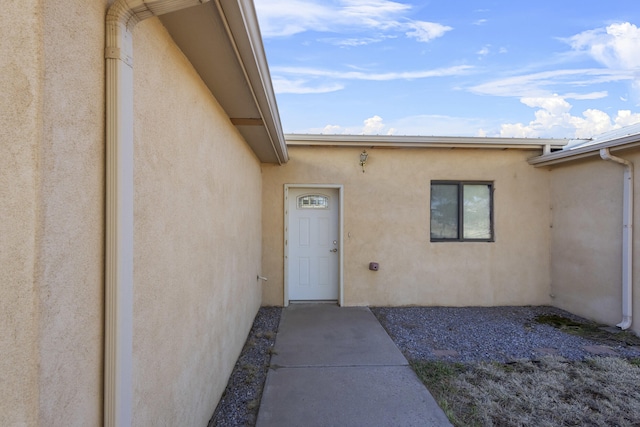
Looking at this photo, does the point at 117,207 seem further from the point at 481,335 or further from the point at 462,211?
the point at 462,211

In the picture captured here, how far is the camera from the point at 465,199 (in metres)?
5.71

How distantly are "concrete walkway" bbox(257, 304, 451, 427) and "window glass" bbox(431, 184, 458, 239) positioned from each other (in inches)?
92.5

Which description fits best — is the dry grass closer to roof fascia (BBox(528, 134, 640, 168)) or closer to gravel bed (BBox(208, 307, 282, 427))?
gravel bed (BBox(208, 307, 282, 427))

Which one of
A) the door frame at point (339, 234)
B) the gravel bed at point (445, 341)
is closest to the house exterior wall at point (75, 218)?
the gravel bed at point (445, 341)

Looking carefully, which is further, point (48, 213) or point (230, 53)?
point (230, 53)

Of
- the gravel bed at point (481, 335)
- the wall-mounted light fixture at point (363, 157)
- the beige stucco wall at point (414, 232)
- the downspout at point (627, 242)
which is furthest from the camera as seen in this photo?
the beige stucco wall at point (414, 232)

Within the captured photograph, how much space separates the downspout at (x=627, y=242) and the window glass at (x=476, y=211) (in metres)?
1.78

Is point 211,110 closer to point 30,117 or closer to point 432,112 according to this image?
point 30,117

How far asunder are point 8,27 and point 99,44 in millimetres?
316

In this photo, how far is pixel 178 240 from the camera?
71.6 inches

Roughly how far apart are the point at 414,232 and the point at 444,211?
73cm

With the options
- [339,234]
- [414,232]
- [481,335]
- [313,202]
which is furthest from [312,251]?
[481,335]

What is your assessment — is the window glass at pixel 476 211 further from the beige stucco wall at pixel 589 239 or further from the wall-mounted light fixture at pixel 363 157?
the wall-mounted light fixture at pixel 363 157

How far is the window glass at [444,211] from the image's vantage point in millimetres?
5703
